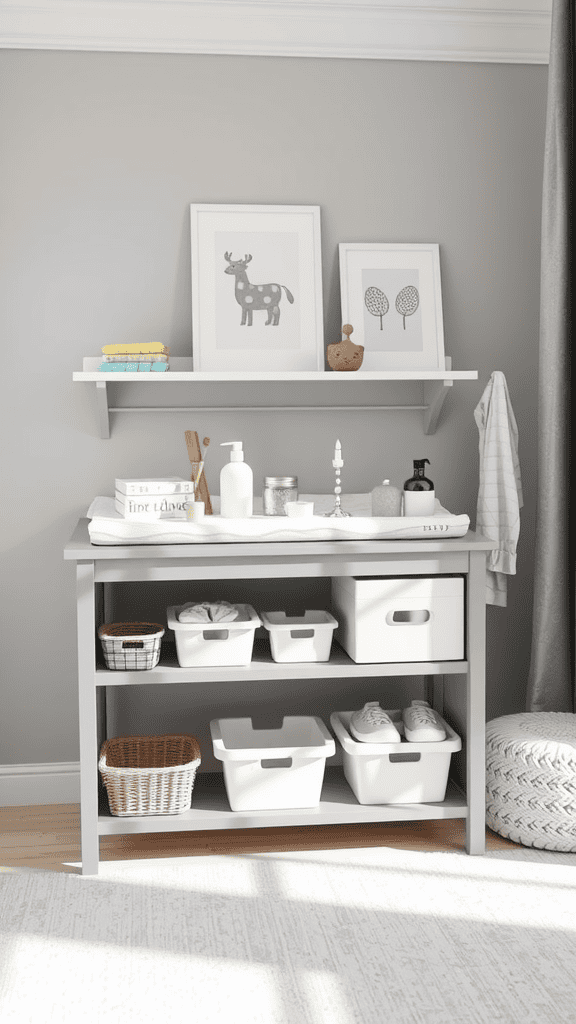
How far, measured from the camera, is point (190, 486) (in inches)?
97.3

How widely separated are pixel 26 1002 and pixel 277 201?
217cm

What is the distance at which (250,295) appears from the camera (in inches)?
111

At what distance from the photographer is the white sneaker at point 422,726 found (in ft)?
8.21

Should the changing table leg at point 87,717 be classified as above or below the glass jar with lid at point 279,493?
below

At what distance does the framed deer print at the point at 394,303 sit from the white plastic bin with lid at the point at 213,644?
0.93m

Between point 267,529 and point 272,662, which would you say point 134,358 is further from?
point 272,662

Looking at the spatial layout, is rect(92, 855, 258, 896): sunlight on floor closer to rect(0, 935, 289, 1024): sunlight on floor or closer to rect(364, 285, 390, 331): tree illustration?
rect(0, 935, 289, 1024): sunlight on floor

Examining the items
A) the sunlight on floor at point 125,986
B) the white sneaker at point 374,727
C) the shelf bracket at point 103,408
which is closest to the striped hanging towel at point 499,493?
the white sneaker at point 374,727

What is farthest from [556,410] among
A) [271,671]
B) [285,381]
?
[271,671]

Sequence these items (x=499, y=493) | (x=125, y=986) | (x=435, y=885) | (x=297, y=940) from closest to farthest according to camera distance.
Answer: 1. (x=125, y=986)
2. (x=297, y=940)
3. (x=435, y=885)
4. (x=499, y=493)

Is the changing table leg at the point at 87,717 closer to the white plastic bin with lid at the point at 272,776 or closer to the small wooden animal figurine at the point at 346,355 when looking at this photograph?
the white plastic bin with lid at the point at 272,776

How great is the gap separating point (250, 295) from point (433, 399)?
0.62 m

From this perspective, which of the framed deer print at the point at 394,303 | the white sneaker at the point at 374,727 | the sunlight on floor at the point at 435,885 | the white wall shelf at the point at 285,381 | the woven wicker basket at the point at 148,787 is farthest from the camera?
the framed deer print at the point at 394,303

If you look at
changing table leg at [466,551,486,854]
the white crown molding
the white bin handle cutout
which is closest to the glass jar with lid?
the white bin handle cutout
